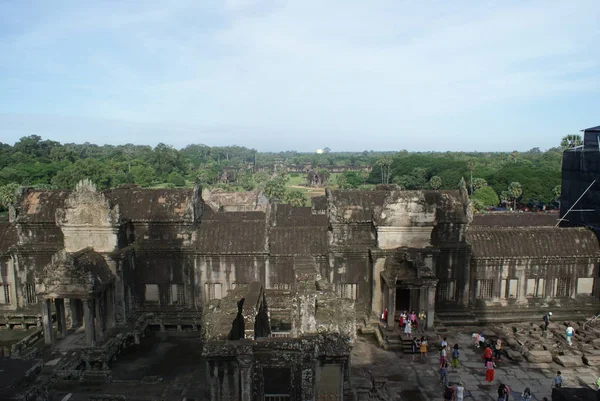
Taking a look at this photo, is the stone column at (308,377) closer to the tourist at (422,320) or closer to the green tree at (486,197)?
the tourist at (422,320)

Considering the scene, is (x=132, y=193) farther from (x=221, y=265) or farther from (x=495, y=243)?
(x=495, y=243)

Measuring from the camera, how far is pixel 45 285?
20406mm

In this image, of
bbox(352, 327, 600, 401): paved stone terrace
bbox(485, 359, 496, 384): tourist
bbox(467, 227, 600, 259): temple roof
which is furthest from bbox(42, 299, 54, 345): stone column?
bbox(467, 227, 600, 259): temple roof

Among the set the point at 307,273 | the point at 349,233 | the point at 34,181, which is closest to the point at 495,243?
the point at 349,233

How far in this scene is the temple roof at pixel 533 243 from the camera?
25.4 meters

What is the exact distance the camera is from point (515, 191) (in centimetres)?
7931

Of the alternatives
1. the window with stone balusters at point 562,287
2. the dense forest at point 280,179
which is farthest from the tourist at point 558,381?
the dense forest at point 280,179

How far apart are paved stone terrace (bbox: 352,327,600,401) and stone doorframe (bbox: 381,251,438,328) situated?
1565 millimetres

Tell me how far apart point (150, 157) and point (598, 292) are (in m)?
155

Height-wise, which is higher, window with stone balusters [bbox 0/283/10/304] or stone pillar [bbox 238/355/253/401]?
stone pillar [bbox 238/355/253/401]

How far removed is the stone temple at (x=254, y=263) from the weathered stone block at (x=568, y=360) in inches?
176

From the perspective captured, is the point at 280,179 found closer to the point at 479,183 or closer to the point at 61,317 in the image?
the point at 479,183

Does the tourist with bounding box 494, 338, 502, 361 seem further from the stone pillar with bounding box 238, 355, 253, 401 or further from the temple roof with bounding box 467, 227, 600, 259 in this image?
the stone pillar with bounding box 238, 355, 253, 401

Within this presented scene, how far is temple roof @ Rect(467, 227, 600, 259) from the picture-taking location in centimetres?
2538
